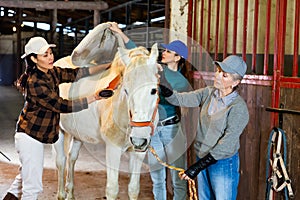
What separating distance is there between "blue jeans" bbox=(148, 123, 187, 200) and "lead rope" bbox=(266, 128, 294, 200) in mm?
650

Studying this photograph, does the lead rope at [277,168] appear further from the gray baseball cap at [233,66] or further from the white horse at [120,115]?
the white horse at [120,115]

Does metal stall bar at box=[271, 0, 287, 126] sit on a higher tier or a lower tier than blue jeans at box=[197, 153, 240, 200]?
higher

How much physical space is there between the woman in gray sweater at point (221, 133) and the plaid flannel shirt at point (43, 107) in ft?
2.33

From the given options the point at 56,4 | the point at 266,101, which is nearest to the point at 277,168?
the point at 266,101

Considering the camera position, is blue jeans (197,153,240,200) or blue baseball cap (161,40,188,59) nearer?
blue jeans (197,153,240,200)

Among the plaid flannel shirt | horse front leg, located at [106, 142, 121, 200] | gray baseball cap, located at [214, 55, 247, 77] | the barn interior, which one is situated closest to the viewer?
gray baseball cap, located at [214, 55, 247, 77]

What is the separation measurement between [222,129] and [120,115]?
61 cm

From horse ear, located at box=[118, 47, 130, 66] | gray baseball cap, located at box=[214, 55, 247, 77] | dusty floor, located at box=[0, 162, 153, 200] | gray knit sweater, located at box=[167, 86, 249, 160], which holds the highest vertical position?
horse ear, located at box=[118, 47, 130, 66]

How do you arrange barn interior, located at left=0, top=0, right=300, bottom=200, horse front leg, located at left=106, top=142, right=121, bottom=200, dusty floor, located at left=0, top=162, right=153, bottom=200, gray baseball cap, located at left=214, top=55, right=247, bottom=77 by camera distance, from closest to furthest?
gray baseball cap, located at left=214, top=55, right=247, bottom=77, barn interior, located at left=0, top=0, right=300, bottom=200, horse front leg, located at left=106, top=142, right=121, bottom=200, dusty floor, located at left=0, top=162, right=153, bottom=200

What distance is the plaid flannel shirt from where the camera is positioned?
2.27 metres

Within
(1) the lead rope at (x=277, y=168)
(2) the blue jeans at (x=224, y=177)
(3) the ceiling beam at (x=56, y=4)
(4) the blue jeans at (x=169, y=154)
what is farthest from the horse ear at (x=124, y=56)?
(3) the ceiling beam at (x=56, y=4)

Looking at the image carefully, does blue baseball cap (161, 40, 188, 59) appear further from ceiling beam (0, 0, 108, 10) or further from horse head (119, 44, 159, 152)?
ceiling beam (0, 0, 108, 10)

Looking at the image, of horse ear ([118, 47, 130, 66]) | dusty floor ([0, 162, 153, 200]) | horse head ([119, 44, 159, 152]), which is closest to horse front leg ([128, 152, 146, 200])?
horse head ([119, 44, 159, 152])

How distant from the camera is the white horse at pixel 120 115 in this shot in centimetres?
201
